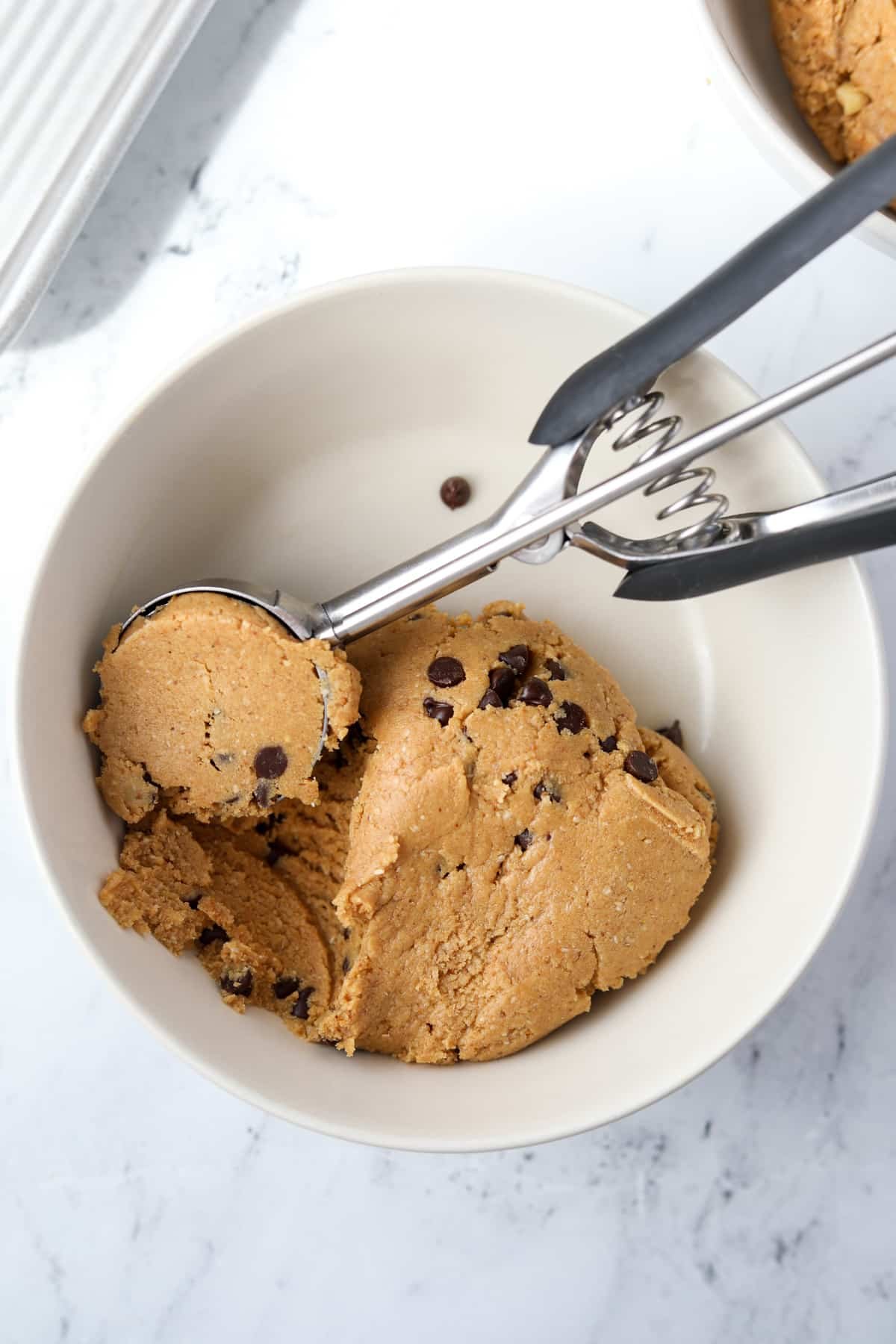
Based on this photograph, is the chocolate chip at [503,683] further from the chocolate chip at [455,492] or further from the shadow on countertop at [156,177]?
→ the shadow on countertop at [156,177]

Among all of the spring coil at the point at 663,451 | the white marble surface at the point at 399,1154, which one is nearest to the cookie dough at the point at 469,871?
the spring coil at the point at 663,451

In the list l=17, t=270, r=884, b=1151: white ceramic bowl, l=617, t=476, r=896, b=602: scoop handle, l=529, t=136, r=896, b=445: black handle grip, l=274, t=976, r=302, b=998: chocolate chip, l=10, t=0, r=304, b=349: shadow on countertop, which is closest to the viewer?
l=529, t=136, r=896, b=445: black handle grip

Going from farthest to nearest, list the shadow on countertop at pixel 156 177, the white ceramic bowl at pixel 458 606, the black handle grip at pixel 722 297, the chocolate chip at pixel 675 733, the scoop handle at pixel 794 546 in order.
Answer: the shadow on countertop at pixel 156 177 → the chocolate chip at pixel 675 733 → the white ceramic bowl at pixel 458 606 → the scoop handle at pixel 794 546 → the black handle grip at pixel 722 297

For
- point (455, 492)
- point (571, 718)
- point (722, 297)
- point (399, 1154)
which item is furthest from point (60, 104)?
point (399, 1154)

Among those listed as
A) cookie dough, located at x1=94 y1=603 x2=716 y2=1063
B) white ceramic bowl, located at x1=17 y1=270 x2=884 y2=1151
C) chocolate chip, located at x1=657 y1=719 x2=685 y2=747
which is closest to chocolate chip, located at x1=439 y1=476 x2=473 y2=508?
white ceramic bowl, located at x1=17 y1=270 x2=884 y2=1151

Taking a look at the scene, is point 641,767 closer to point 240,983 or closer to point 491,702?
point 491,702

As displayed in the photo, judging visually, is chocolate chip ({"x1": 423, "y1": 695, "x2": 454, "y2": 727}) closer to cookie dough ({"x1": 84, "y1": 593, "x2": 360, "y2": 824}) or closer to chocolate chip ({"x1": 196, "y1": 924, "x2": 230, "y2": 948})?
cookie dough ({"x1": 84, "y1": 593, "x2": 360, "y2": 824})
